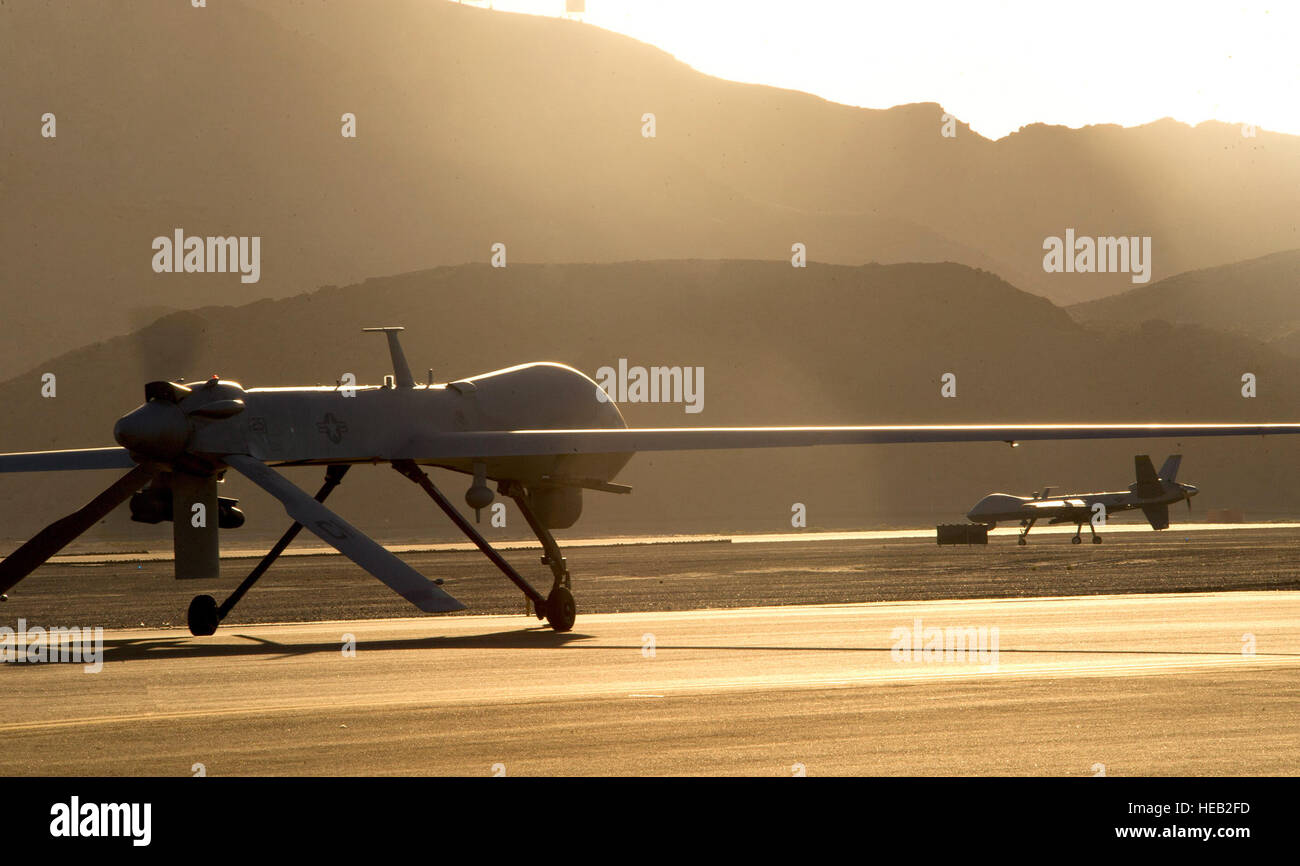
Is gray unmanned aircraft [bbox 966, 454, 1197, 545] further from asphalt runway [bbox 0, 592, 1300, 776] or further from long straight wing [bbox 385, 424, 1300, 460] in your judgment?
long straight wing [bbox 385, 424, 1300, 460]

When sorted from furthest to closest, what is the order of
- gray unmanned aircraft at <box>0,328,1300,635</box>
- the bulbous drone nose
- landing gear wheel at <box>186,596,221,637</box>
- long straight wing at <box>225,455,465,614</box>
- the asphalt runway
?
landing gear wheel at <box>186,596,221,637</box>, gray unmanned aircraft at <box>0,328,1300,635</box>, the bulbous drone nose, long straight wing at <box>225,455,465,614</box>, the asphalt runway

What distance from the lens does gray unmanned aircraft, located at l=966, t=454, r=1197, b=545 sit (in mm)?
86375

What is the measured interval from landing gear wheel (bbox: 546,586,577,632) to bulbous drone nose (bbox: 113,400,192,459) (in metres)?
7.51

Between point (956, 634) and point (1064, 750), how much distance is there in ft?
44.0

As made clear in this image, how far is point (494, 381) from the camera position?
27.5 m

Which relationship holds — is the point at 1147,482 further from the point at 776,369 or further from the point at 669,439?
the point at 776,369

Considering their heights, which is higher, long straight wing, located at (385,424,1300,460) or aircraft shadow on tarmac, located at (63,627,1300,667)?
long straight wing, located at (385,424,1300,460)

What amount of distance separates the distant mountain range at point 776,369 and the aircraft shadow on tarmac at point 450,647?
124m

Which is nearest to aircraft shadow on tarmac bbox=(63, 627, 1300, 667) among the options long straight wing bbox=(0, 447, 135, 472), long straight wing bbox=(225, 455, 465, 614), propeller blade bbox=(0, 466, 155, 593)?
propeller blade bbox=(0, 466, 155, 593)

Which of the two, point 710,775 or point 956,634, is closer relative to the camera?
point 710,775

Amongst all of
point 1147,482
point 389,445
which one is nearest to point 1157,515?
point 1147,482
